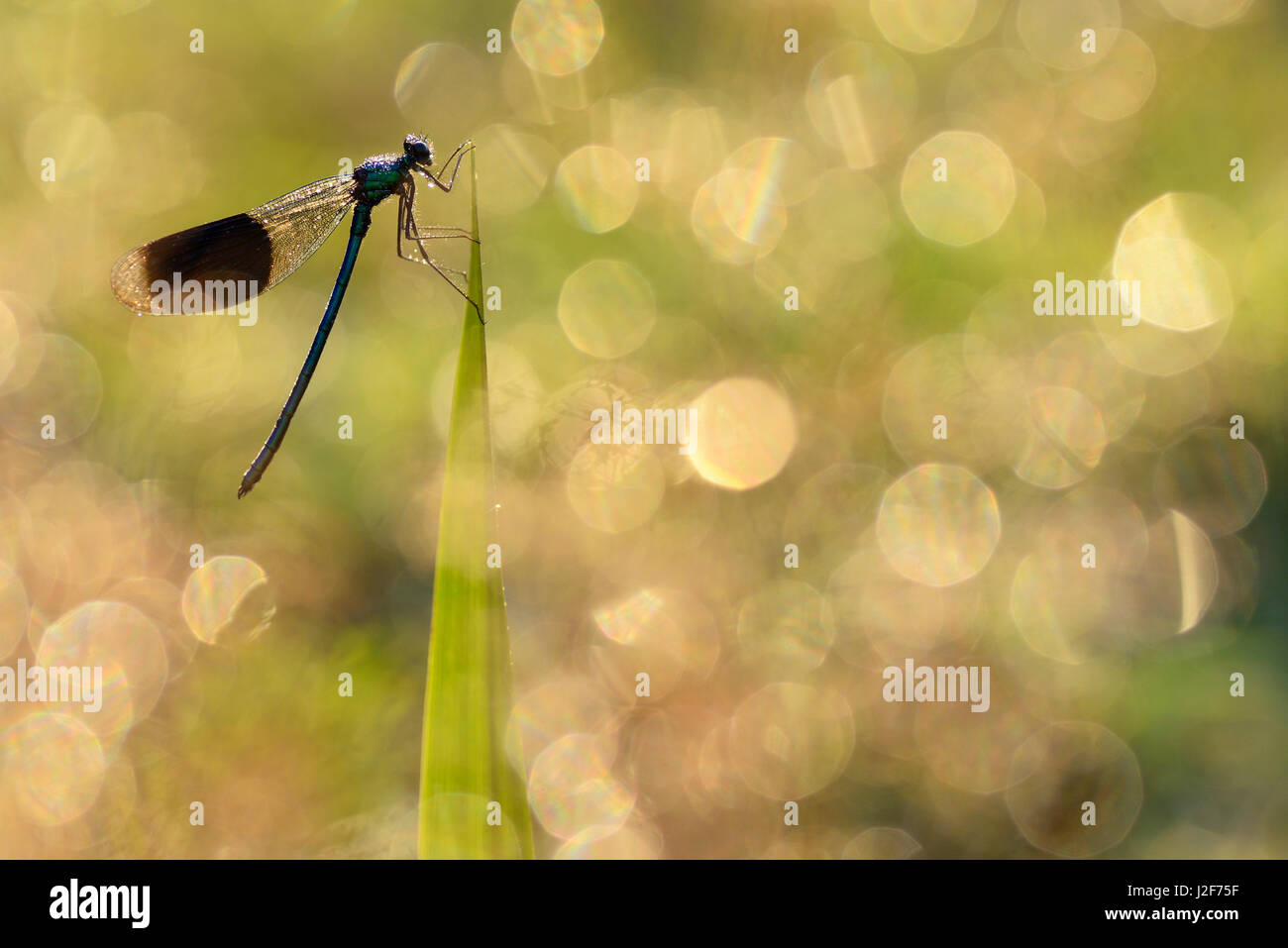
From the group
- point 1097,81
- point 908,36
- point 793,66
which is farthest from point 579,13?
point 1097,81

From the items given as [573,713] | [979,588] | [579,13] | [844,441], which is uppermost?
[579,13]

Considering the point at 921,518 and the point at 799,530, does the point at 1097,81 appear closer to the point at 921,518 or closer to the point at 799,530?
the point at 921,518

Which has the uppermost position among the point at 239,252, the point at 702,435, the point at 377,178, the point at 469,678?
the point at 377,178

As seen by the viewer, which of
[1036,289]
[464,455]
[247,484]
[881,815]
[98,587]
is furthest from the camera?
[1036,289]

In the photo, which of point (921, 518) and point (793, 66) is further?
point (793, 66)

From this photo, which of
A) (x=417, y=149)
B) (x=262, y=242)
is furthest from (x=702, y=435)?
(x=262, y=242)

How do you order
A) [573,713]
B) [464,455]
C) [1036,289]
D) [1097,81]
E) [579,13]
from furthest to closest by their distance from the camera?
[579,13]
[1097,81]
[1036,289]
[573,713]
[464,455]

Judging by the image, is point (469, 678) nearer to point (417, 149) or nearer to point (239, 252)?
point (417, 149)

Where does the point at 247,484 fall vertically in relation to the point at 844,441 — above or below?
below

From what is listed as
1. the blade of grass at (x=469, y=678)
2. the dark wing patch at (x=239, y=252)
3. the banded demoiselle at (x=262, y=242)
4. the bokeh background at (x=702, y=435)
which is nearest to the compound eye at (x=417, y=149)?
the banded demoiselle at (x=262, y=242)
